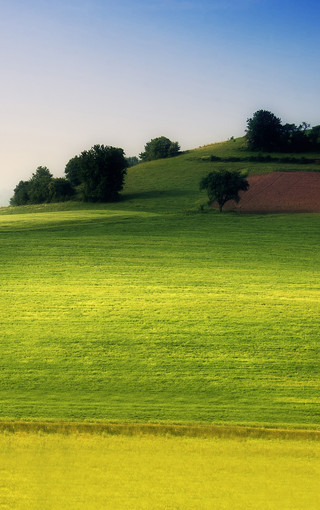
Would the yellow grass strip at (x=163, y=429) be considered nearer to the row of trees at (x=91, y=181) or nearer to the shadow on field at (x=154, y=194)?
the shadow on field at (x=154, y=194)

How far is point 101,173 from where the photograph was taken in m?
57.9

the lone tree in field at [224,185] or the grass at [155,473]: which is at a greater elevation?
the lone tree in field at [224,185]

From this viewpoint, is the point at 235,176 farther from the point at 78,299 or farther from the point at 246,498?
the point at 246,498

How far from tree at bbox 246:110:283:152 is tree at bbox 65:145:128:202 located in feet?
80.3

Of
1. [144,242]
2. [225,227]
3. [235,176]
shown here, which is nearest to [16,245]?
[144,242]

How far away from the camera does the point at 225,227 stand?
37.5m

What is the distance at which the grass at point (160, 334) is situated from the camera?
1193 cm

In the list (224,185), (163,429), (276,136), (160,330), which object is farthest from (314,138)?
(163,429)

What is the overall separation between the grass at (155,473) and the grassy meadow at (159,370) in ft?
0.10

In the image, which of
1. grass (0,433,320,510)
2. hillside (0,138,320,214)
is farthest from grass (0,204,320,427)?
hillside (0,138,320,214)

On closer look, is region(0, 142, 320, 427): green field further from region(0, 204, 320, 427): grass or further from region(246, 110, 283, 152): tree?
region(246, 110, 283, 152): tree

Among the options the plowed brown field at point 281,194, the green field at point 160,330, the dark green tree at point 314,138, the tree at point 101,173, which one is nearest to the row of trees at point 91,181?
the tree at point 101,173

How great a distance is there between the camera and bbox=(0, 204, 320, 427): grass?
1193 cm

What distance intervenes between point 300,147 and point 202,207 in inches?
1362
